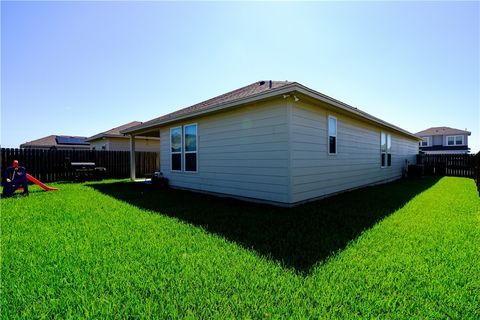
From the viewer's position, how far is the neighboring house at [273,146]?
5.63 meters

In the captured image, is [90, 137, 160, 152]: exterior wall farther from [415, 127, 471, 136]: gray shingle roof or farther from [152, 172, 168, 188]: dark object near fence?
[415, 127, 471, 136]: gray shingle roof

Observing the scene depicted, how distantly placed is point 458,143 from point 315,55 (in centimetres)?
3869

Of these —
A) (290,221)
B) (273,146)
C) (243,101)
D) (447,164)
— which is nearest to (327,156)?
(273,146)

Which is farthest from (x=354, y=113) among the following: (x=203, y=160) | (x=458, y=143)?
(x=458, y=143)

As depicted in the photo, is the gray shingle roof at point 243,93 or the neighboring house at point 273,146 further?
the gray shingle roof at point 243,93

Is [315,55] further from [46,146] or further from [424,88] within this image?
[46,146]

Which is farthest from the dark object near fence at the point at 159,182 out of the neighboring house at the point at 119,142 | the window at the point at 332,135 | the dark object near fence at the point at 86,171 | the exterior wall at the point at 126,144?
the exterior wall at the point at 126,144

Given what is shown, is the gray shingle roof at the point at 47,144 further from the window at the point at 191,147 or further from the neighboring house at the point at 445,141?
the neighboring house at the point at 445,141

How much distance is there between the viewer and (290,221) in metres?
4.52

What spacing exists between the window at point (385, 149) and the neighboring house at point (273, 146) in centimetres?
139

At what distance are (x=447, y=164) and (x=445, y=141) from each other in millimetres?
24663

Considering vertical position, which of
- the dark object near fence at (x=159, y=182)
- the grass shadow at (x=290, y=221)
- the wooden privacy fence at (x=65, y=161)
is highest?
the wooden privacy fence at (x=65, y=161)

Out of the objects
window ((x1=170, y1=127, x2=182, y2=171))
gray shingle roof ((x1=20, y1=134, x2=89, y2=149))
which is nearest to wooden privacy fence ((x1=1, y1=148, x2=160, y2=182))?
window ((x1=170, y1=127, x2=182, y2=171))

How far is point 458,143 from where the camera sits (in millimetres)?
33469
